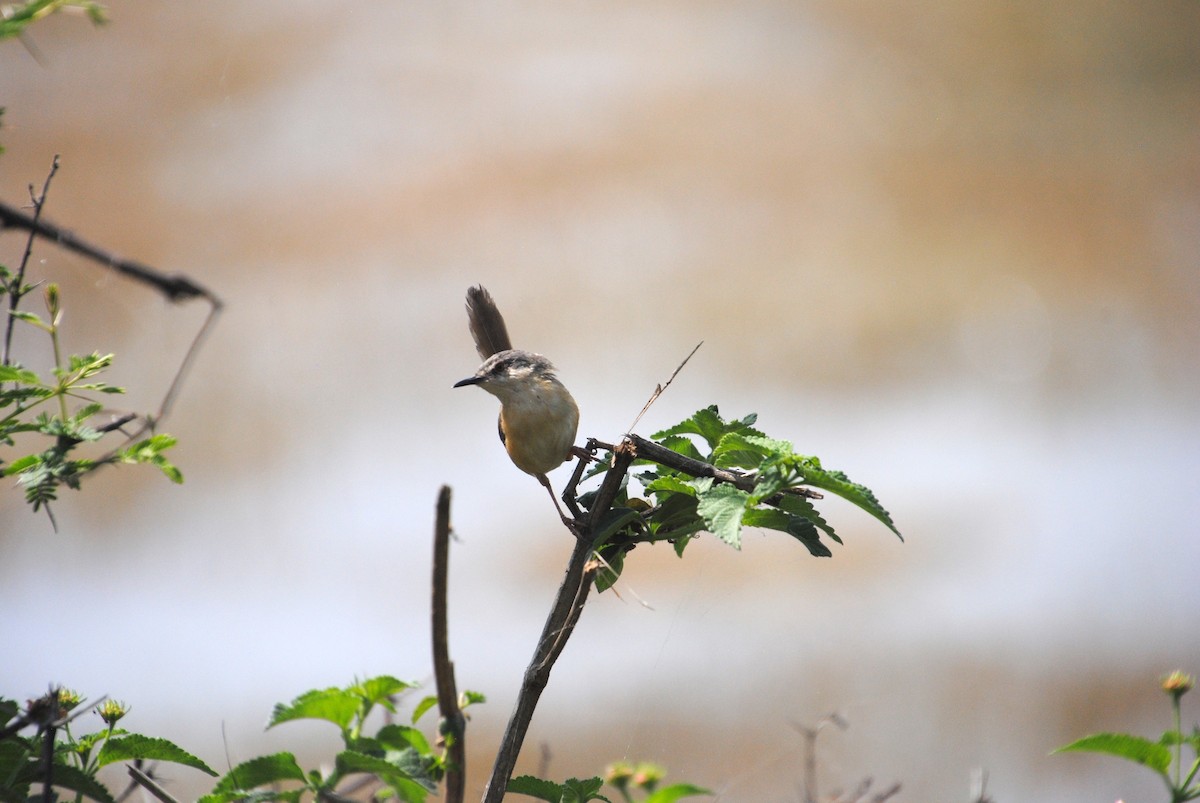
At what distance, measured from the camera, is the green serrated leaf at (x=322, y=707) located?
1.31 metres

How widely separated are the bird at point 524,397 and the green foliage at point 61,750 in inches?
24.4

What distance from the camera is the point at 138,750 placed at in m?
1.17

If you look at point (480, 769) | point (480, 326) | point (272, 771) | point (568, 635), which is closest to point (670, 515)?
point (568, 635)

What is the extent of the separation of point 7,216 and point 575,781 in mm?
941

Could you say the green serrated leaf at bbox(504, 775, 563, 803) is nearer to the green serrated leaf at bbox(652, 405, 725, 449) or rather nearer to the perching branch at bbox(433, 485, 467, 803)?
the perching branch at bbox(433, 485, 467, 803)

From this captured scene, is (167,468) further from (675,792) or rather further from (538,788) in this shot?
(675,792)

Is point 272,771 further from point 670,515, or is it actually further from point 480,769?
point 480,769

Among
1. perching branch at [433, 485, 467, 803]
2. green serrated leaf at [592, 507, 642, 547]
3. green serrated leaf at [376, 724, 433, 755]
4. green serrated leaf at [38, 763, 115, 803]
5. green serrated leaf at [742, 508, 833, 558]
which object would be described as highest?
green serrated leaf at [742, 508, 833, 558]

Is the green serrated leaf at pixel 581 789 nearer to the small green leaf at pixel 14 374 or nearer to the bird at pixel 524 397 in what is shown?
the bird at pixel 524 397

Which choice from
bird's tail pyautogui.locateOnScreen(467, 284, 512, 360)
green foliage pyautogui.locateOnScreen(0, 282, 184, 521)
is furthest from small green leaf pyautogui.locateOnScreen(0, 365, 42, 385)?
bird's tail pyautogui.locateOnScreen(467, 284, 512, 360)

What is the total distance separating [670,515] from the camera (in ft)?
3.61

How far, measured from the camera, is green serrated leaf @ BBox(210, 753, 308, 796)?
3.99ft

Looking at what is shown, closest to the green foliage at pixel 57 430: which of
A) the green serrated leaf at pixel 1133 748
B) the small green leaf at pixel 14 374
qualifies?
the small green leaf at pixel 14 374

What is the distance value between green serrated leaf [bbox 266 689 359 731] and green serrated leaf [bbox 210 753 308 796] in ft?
0.23
